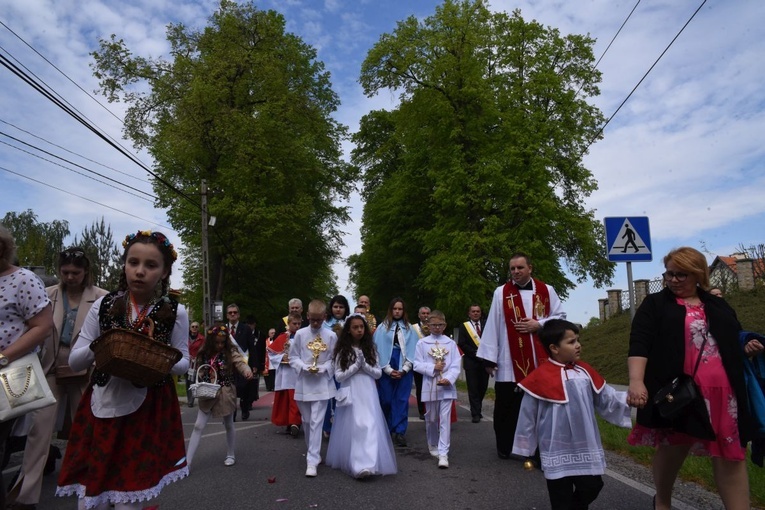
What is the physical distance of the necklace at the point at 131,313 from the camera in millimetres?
3293

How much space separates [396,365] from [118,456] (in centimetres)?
606

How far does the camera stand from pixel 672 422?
13.0ft

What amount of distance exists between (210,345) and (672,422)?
205 inches

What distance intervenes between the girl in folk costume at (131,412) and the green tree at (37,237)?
57.3m

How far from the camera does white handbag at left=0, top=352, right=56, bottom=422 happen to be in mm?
3150

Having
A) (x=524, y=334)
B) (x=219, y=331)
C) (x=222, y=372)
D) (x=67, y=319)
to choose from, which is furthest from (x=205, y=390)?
(x=524, y=334)

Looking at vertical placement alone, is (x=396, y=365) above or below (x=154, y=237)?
below

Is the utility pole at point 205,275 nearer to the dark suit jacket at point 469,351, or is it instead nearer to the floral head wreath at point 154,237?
the dark suit jacket at point 469,351

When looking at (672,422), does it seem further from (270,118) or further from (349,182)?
(349,182)

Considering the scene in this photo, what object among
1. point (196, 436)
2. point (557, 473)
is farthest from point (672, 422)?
point (196, 436)

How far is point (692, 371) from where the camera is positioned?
3.93 meters

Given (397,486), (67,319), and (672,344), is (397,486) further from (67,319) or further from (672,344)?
(67,319)

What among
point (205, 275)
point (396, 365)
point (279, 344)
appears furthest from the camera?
point (205, 275)

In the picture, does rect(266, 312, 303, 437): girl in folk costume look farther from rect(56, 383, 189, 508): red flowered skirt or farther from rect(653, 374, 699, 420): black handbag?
rect(653, 374, 699, 420): black handbag
